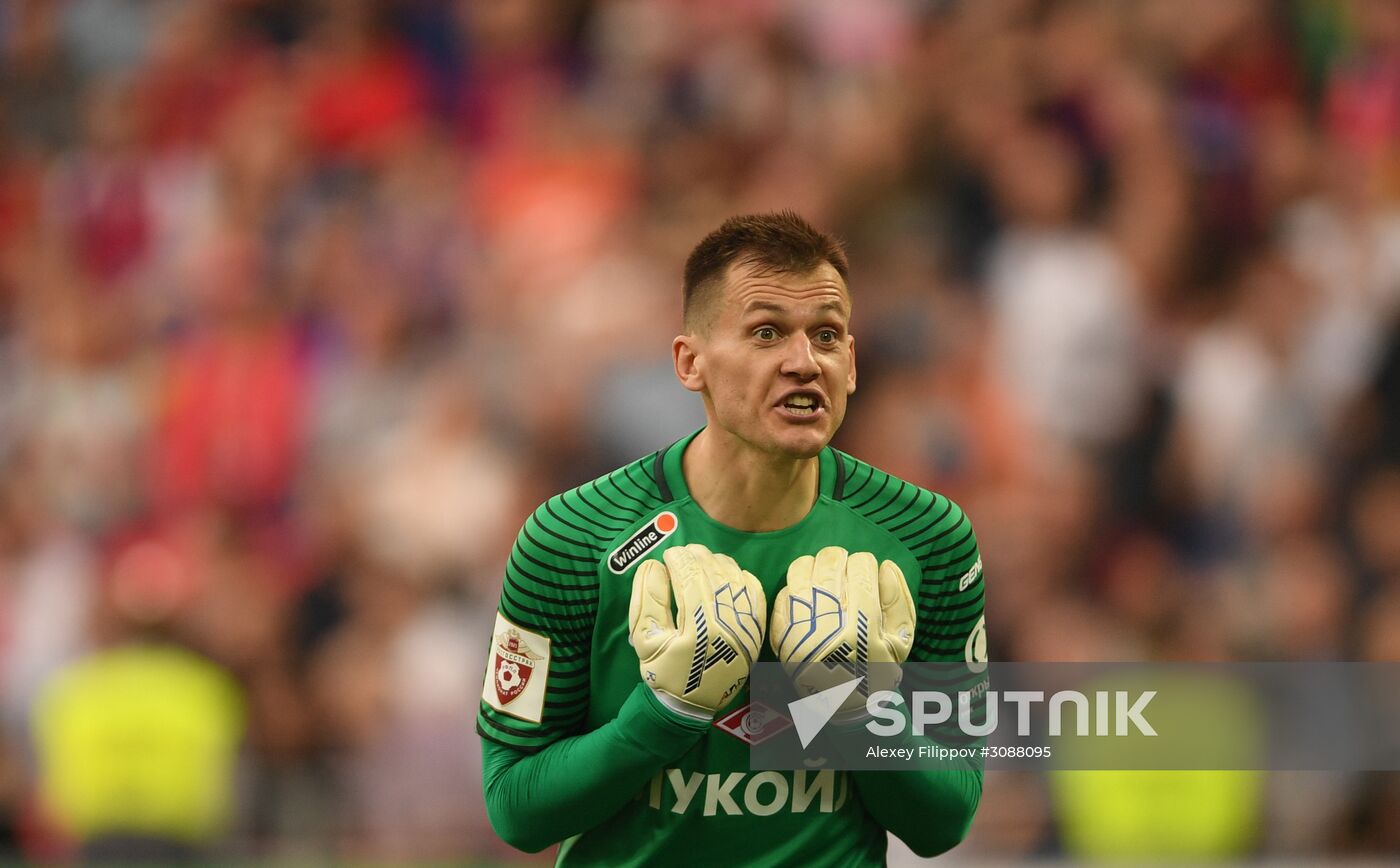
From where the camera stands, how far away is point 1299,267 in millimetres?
8969

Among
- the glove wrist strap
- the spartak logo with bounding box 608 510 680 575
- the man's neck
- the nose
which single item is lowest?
the glove wrist strap

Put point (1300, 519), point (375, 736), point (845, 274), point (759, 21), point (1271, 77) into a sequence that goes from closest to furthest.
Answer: point (845, 274), point (1300, 519), point (375, 736), point (1271, 77), point (759, 21)

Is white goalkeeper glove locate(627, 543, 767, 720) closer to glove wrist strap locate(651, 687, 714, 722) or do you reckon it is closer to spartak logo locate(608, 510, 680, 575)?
glove wrist strap locate(651, 687, 714, 722)

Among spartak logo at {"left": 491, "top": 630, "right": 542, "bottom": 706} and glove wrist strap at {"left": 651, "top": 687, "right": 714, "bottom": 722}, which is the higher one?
spartak logo at {"left": 491, "top": 630, "right": 542, "bottom": 706}

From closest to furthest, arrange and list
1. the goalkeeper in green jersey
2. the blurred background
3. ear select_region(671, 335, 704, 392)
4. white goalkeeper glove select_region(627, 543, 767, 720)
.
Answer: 1. white goalkeeper glove select_region(627, 543, 767, 720)
2. the goalkeeper in green jersey
3. ear select_region(671, 335, 704, 392)
4. the blurred background

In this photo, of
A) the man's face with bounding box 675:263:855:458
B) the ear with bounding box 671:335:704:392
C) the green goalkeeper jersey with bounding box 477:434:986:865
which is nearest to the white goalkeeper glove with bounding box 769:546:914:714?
the green goalkeeper jersey with bounding box 477:434:986:865

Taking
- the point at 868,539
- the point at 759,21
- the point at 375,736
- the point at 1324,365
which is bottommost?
the point at 868,539

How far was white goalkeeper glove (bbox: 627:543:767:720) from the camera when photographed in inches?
146

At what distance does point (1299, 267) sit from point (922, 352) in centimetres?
175

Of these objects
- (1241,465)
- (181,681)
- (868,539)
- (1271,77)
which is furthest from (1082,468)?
(868,539)

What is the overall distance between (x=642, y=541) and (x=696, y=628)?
356 mm

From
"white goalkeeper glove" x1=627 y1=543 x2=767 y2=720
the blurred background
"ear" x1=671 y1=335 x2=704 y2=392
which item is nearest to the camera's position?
"white goalkeeper glove" x1=627 y1=543 x2=767 y2=720

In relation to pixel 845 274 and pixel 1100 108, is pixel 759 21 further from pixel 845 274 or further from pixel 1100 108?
pixel 845 274

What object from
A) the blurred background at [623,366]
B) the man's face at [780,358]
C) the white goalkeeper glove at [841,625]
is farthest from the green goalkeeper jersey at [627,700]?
the blurred background at [623,366]
